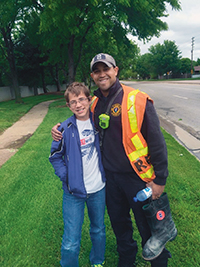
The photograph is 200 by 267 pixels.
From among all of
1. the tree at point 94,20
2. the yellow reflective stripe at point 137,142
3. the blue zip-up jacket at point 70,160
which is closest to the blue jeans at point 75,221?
the blue zip-up jacket at point 70,160

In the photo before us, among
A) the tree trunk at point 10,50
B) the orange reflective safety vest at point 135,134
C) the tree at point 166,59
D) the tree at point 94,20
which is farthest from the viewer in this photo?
the tree at point 166,59

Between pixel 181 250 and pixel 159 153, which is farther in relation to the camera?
pixel 181 250

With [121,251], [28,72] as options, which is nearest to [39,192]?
[121,251]

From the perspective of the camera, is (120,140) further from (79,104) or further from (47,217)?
(47,217)

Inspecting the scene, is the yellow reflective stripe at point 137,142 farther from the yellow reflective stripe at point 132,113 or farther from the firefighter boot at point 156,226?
the firefighter boot at point 156,226

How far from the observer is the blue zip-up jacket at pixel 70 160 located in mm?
1840

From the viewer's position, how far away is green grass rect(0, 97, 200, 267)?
227cm

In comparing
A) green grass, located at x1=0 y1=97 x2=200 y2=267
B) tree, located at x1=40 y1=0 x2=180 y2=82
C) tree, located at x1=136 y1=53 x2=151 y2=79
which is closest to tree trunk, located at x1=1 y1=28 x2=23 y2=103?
tree, located at x1=40 y1=0 x2=180 y2=82

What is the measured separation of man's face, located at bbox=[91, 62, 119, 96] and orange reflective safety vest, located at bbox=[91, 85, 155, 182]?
0.19 m

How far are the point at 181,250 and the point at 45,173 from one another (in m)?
2.81

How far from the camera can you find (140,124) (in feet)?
5.60

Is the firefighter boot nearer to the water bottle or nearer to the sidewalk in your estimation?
the water bottle

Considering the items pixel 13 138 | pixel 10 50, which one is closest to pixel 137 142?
pixel 13 138

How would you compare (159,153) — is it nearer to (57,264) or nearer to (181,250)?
(181,250)
